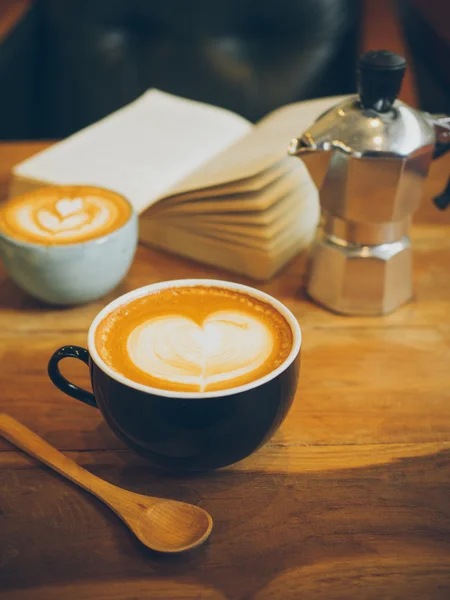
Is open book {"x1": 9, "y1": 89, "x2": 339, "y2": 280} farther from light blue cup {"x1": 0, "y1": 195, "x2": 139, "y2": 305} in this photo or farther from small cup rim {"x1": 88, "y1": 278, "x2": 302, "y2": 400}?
small cup rim {"x1": 88, "y1": 278, "x2": 302, "y2": 400}

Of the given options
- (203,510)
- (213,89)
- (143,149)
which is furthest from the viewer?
(213,89)

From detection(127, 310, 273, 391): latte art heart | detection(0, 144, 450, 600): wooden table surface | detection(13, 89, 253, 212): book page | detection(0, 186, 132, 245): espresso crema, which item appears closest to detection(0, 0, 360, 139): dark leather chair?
detection(13, 89, 253, 212): book page

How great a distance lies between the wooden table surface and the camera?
1.44 ft

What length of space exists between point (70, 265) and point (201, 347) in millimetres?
223

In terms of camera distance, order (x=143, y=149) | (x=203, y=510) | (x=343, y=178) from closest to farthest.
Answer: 1. (x=203, y=510)
2. (x=343, y=178)
3. (x=143, y=149)

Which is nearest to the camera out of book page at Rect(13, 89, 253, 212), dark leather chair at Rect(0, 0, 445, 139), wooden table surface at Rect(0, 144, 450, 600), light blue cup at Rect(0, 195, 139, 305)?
wooden table surface at Rect(0, 144, 450, 600)

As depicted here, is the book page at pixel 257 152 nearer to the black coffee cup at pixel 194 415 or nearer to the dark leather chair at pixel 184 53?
the black coffee cup at pixel 194 415

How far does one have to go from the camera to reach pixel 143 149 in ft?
2.99

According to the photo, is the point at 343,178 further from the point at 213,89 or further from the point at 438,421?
the point at 213,89

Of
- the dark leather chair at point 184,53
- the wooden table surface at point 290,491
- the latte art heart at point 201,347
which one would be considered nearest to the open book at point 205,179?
the wooden table surface at point 290,491

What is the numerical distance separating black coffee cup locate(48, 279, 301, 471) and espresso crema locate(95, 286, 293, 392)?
0.8 inches

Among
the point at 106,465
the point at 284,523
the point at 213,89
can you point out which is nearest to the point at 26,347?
the point at 106,465

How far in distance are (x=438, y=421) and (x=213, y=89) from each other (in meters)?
1.16

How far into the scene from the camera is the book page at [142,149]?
84cm
